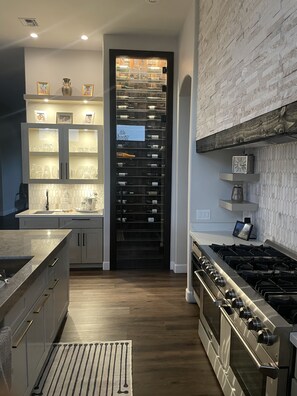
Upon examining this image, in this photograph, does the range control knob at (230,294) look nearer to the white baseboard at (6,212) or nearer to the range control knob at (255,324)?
the range control knob at (255,324)

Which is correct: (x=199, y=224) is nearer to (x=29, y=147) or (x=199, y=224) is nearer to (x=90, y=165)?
(x=90, y=165)

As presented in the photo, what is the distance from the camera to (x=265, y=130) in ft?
5.43

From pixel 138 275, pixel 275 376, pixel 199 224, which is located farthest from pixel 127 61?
pixel 275 376

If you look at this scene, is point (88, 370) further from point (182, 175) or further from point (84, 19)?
point (84, 19)

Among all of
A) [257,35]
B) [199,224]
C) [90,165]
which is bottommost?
[199,224]

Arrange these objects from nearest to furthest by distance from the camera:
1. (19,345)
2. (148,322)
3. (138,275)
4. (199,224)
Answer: (19,345)
(148,322)
(199,224)
(138,275)

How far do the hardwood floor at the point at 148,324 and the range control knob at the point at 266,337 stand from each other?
1.10 meters

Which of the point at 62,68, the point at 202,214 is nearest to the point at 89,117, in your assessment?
the point at 62,68

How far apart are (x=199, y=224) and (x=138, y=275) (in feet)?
5.02

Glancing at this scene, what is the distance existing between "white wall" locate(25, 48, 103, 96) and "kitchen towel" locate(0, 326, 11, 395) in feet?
13.8

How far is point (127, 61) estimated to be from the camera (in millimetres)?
4617

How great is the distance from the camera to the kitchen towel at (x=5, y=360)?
4.45 feet

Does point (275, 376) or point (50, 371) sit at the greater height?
point (275, 376)

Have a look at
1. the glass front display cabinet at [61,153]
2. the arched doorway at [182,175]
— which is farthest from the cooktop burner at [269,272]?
the glass front display cabinet at [61,153]
